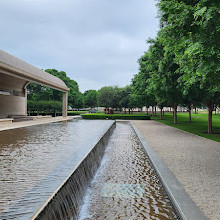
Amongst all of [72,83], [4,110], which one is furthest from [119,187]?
[72,83]

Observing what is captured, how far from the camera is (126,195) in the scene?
495cm

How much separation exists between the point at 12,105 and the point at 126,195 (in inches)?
1034

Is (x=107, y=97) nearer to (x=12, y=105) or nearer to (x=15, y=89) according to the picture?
(x=15, y=89)

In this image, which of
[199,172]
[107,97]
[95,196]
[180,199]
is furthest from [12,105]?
[107,97]

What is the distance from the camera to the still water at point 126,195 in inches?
161

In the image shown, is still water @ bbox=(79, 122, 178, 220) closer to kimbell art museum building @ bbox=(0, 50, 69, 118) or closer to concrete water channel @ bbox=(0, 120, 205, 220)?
concrete water channel @ bbox=(0, 120, 205, 220)

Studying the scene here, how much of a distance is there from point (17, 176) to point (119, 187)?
2447mm

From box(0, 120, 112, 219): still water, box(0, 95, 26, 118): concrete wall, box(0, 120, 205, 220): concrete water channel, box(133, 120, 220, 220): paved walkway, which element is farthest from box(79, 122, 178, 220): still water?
box(0, 95, 26, 118): concrete wall

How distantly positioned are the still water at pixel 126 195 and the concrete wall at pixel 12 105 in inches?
Answer: 879

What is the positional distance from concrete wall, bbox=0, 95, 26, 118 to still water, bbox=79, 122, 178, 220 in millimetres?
22314

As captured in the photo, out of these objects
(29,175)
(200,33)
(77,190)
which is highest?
(200,33)

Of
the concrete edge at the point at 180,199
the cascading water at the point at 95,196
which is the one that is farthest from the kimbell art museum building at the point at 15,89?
the concrete edge at the point at 180,199

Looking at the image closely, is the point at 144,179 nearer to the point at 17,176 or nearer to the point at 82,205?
the point at 82,205

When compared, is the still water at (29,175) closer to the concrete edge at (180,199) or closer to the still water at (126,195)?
the still water at (126,195)
